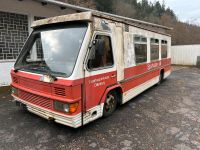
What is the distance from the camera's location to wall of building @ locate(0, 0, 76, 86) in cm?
662

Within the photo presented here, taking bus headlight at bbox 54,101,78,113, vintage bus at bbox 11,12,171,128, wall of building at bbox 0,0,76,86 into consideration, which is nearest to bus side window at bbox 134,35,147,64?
vintage bus at bbox 11,12,171,128

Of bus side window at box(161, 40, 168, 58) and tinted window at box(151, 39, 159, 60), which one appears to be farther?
bus side window at box(161, 40, 168, 58)

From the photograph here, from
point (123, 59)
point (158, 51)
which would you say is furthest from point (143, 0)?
point (123, 59)

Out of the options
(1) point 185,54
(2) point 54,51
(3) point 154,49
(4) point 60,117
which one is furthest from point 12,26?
(1) point 185,54

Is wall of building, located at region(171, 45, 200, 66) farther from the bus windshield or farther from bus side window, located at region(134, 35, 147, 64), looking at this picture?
the bus windshield

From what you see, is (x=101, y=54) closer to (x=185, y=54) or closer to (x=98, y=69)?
Result: (x=98, y=69)

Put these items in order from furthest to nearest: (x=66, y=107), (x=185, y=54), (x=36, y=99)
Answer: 1. (x=185, y=54)
2. (x=36, y=99)
3. (x=66, y=107)

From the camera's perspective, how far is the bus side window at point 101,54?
345 cm

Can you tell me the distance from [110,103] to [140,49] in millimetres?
2203

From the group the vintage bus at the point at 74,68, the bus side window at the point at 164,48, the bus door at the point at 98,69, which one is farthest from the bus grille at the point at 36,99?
Result: the bus side window at the point at 164,48

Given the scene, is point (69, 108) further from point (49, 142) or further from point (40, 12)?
point (40, 12)

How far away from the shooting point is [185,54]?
55.7ft

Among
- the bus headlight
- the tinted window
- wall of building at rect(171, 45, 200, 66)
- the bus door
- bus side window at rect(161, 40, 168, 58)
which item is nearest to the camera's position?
the bus headlight

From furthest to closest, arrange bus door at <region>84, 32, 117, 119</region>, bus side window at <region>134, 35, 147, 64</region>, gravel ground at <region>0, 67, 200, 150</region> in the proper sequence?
bus side window at <region>134, 35, 147, 64</region> → bus door at <region>84, 32, 117, 119</region> → gravel ground at <region>0, 67, 200, 150</region>
